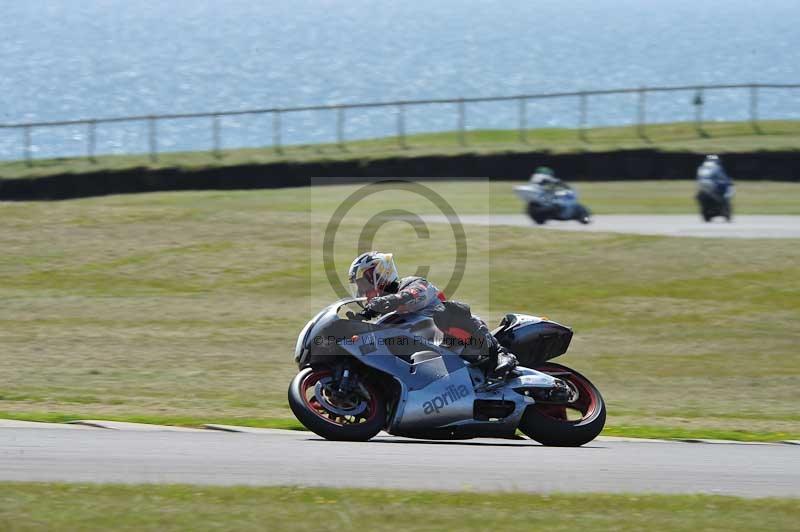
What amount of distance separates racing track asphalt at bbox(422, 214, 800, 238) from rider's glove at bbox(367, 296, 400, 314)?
17146 mm

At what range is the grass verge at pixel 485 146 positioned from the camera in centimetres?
3916

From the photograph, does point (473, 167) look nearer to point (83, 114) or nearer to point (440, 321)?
point (440, 321)

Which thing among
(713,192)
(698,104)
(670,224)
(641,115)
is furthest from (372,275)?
(698,104)

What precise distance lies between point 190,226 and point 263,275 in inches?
164

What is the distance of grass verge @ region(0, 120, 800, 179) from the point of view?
128 ft

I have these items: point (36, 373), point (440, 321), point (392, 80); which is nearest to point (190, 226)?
point (36, 373)

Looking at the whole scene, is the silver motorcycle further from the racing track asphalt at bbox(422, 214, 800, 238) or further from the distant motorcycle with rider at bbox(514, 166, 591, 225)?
the distant motorcycle with rider at bbox(514, 166, 591, 225)

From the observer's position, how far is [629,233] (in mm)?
27844

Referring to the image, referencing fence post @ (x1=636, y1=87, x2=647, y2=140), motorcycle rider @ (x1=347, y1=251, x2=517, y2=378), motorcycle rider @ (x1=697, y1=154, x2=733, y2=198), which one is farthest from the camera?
fence post @ (x1=636, y1=87, x2=647, y2=140)

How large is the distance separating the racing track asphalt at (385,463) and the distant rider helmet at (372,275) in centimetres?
133

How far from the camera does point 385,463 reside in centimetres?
995

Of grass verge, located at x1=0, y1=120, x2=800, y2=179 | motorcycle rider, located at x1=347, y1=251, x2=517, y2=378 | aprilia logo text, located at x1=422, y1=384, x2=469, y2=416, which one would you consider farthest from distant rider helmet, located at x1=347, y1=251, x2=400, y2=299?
grass verge, located at x1=0, y1=120, x2=800, y2=179

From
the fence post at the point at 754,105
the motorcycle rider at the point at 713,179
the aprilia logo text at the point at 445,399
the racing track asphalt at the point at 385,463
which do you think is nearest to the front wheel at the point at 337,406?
the racing track asphalt at the point at 385,463

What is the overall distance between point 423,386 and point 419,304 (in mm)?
713
